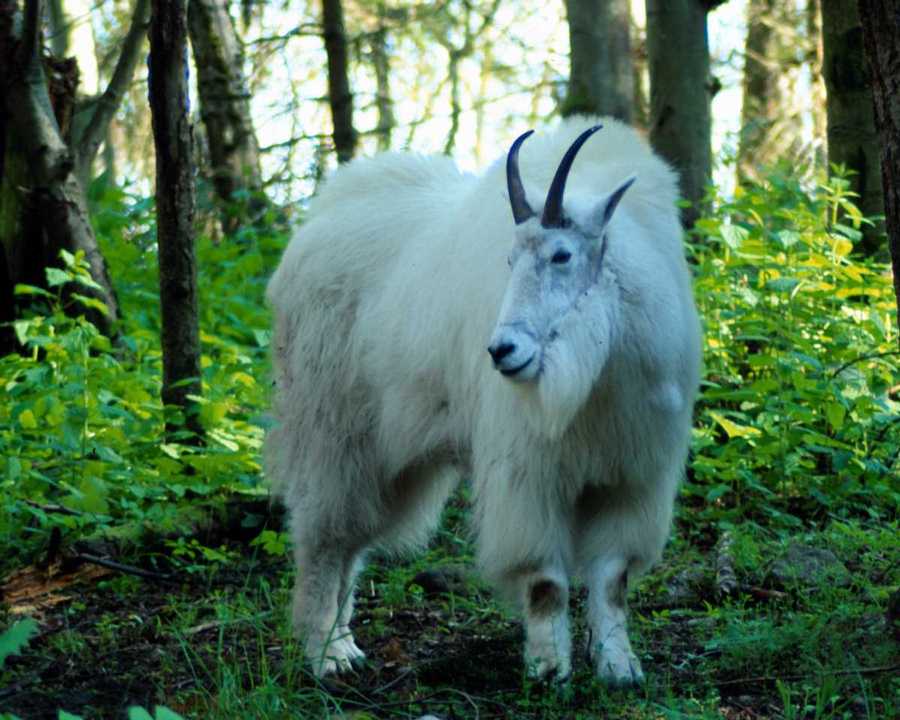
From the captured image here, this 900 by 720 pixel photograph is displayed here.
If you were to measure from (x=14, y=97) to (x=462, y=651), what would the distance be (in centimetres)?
493

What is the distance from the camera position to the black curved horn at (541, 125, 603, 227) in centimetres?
399

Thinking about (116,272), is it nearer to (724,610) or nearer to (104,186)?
(104,186)

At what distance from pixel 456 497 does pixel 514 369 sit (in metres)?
2.79

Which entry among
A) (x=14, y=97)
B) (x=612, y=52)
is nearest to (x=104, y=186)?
(x=14, y=97)

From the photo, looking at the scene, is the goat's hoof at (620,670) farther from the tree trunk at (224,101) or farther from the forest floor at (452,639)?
the tree trunk at (224,101)

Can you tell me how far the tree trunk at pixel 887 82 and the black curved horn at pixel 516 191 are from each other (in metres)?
1.16

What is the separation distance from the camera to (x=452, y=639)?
4711 mm

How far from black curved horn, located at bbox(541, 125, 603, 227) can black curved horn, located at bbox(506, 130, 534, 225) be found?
0.26 ft

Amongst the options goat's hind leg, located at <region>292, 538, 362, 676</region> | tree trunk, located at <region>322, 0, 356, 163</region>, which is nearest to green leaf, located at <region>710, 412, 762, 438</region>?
goat's hind leg, located at <region>292, 538, 362, 676</region>

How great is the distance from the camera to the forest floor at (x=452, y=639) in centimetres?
364

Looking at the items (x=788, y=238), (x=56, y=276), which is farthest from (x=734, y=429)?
(x=56, y=276)

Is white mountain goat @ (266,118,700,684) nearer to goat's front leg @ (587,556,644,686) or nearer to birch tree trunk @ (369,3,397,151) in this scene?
goat's front leg @ (587,556,644,686)

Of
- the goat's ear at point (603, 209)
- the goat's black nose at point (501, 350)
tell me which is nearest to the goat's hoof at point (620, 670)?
the goat's black nose at point (501, 350)

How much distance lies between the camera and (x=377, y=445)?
4875mm
